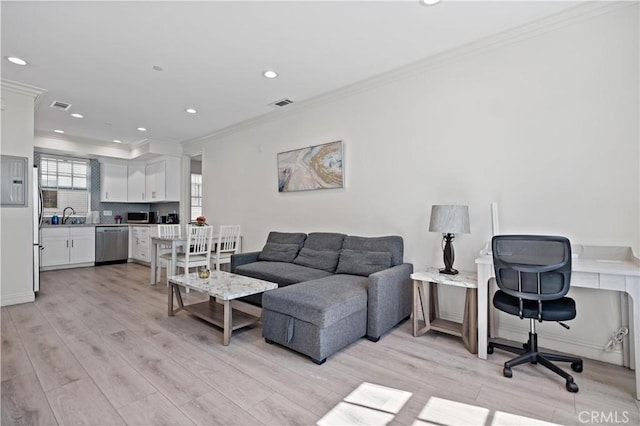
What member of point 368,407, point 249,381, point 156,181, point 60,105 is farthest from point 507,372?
point 156,181

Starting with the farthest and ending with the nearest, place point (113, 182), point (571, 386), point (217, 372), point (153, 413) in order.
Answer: point (113, 182) → point (217, 372) → point (571, 386) → point (153, 413)

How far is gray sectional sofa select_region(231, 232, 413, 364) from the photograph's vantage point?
2389 millimetres

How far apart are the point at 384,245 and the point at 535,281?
1.44 meters

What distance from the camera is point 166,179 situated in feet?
21.8

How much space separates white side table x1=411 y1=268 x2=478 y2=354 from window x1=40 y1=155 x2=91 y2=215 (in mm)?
7322

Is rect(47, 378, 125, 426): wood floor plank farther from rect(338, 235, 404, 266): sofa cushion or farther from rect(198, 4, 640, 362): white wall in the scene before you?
rect(198, 4, 640, 362): white wall

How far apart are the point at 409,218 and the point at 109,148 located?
6.68 m

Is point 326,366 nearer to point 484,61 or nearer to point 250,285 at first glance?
point 250,285

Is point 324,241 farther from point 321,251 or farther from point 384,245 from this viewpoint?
point 384,245

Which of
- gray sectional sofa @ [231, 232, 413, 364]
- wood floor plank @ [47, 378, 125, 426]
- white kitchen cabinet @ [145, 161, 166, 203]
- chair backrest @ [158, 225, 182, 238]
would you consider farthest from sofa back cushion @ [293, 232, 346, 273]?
white kitchen cabinet @ [145, 161, 166, 203]

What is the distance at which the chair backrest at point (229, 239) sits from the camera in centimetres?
471

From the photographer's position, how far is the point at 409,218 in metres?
3.36

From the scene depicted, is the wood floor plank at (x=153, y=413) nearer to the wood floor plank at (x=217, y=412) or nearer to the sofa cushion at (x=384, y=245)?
the wood floor plank at (x=217, y=412)

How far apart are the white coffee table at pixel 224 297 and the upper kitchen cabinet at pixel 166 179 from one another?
12.7ft
